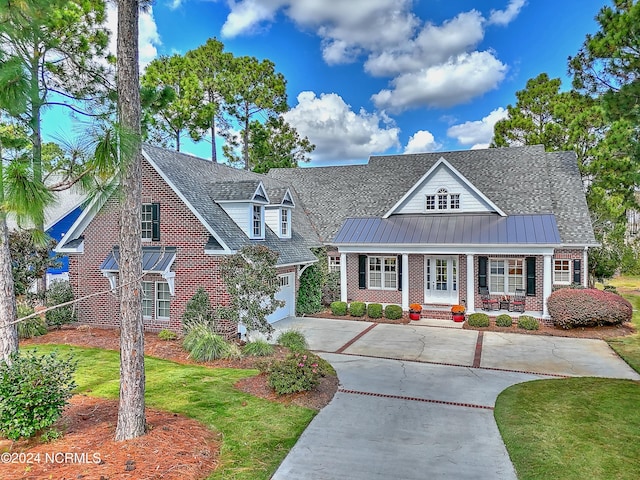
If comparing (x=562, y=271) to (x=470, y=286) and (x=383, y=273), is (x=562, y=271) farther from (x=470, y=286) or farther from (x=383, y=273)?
(x=383, y=273)

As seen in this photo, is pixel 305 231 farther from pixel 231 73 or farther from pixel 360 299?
pixel 231 73

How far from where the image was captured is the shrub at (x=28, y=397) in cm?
610

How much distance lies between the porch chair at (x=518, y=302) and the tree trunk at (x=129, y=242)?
1665cm

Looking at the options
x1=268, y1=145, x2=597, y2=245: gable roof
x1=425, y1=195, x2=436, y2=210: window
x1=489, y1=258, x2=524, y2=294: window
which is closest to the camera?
x1=489, y1=258, x2=524, y2=294: window

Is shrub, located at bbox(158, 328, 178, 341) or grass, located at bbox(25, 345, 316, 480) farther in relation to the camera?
shrub, located at bbox(158, 328, 178, 341)

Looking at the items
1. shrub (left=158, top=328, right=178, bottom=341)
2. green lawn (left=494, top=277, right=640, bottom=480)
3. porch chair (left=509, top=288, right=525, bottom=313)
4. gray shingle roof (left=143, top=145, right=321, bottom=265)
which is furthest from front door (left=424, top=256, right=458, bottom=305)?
shrub (left=158, top=328, right=178, bottom=341)

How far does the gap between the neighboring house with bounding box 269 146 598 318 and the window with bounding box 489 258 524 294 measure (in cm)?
4

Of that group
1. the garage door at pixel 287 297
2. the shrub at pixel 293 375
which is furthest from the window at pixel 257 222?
the shrub at pixel 293 375

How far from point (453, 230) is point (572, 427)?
42.2ft

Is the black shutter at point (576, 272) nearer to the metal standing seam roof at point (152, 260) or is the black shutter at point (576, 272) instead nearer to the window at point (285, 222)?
the window at point (285, 222)

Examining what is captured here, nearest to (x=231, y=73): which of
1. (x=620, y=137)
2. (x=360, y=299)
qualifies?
(x=360, y=299)

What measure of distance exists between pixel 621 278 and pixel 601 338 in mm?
20731

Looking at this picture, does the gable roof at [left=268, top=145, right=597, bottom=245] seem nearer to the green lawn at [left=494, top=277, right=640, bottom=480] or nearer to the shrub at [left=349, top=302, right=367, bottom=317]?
the shrub at [left=349, top=302, right=367, bottom=317]

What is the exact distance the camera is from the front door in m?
20.3
